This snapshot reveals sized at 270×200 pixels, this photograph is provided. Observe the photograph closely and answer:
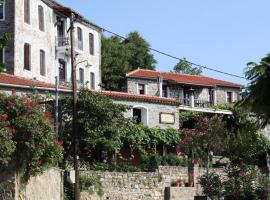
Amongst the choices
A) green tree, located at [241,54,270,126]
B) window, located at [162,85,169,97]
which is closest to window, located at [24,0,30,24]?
window, located at [162,85,169,97]

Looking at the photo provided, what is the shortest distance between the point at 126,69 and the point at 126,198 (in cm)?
3554

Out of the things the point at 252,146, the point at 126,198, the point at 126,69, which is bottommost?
the point at 126,198

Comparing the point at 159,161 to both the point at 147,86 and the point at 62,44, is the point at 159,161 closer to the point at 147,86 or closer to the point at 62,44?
the point at 62,44

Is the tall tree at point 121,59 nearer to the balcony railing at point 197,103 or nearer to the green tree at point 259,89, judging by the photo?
the balcony railing at point 197,103

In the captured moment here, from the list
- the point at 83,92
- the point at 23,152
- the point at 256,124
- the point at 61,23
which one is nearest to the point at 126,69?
the point at 61,23

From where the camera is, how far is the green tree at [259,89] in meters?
15.5

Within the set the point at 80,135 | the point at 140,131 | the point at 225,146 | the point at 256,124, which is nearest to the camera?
the point at 256,124

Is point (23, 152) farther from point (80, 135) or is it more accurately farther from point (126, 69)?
point (126, 69)

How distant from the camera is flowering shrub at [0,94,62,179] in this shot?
2361 cm

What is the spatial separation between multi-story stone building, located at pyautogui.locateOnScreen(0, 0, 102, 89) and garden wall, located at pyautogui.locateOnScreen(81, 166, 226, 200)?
449 inches

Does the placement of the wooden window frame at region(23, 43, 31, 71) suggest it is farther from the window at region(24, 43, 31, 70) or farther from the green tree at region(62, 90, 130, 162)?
the green tree at region(62, 90, 130, 162)

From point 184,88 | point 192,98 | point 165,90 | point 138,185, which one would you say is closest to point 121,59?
point 165,90

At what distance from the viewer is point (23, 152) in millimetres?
23922

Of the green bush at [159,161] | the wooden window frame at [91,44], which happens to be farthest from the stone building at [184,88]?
the green bush at [159,161]
